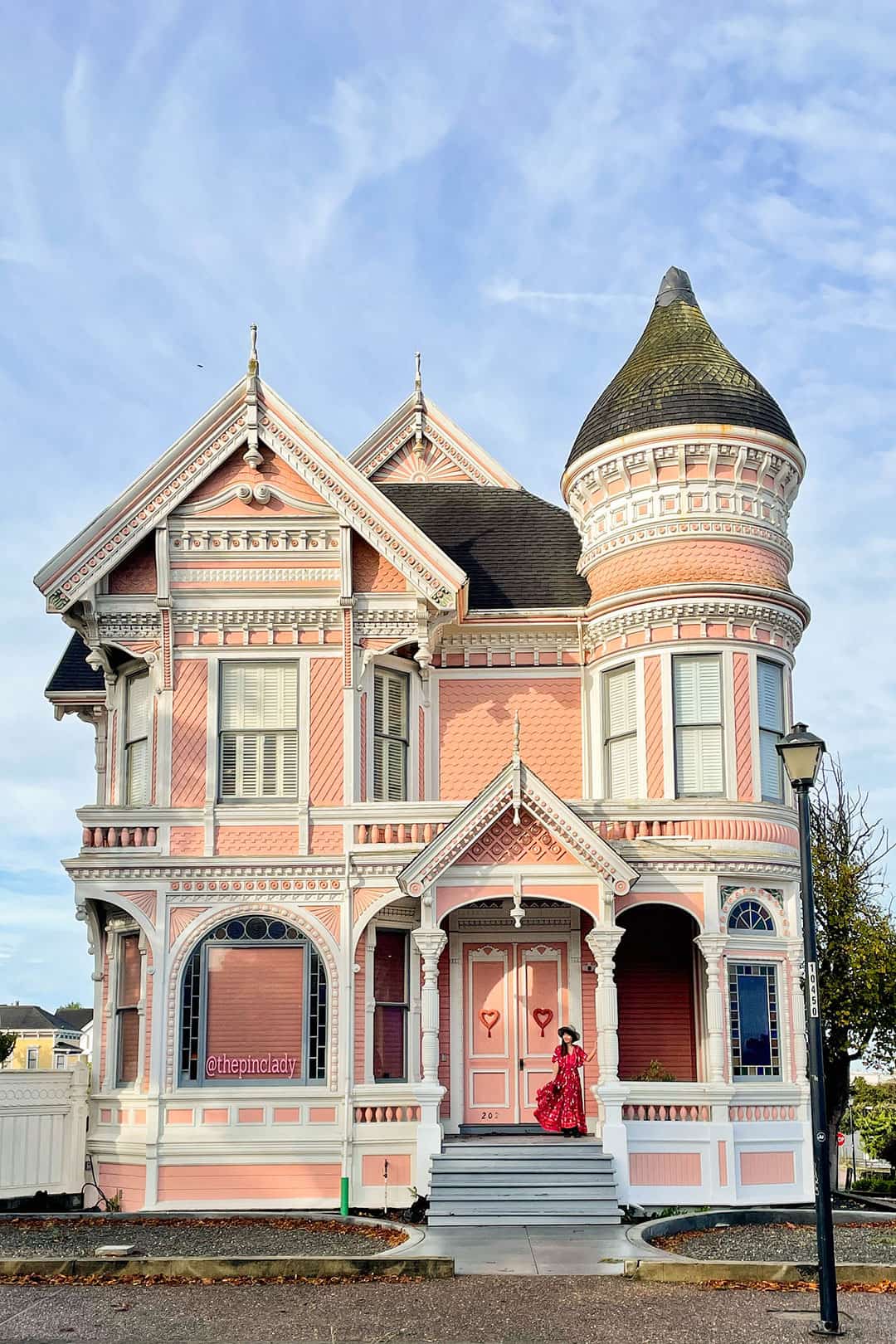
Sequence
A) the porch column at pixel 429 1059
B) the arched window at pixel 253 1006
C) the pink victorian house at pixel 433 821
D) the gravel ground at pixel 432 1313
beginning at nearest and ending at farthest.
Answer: the gravel ground at pixel 432 1313 → the porch column at pixel 429 1059 → the pink victorian house at pixel 433 821 → the arched window at pixel 253 1006

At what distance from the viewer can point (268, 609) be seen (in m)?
21.0

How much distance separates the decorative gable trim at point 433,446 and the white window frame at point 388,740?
5954mm

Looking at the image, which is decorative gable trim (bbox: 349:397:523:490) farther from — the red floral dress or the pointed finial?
the red floral dress

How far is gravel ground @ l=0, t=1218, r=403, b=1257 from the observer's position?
15133 millimetres

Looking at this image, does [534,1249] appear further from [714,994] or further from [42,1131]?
[42,1131]

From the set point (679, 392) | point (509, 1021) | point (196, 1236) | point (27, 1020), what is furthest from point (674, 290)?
point (27, 1020)

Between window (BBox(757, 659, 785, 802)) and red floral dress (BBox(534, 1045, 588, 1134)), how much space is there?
4571 millimetres

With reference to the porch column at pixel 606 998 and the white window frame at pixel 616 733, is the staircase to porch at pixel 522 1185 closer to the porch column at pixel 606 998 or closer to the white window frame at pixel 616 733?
the porch column at pixel 606 998

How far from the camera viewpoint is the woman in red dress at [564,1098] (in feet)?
62.0

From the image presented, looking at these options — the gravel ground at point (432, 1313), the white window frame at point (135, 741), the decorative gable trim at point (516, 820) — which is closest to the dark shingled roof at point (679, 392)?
the decorative gable trim at point (516, 820)

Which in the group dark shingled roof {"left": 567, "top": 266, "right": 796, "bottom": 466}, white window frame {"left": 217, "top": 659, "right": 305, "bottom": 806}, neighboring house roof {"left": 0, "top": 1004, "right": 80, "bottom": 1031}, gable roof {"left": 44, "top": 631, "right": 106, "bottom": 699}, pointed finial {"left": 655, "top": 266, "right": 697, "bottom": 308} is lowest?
neighboring house roof {"left": 0, "top": 1004, "right": 80, "bottom": 1031}

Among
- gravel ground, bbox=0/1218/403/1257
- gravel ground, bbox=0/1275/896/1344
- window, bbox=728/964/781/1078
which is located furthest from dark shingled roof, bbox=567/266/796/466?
gravel ground, bbox=0/1275/896/1344

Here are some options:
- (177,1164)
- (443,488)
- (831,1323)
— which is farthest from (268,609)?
(831,1323)

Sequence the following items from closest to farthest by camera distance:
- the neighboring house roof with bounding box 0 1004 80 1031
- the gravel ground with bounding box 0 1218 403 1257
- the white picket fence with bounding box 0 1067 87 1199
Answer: the gravel ground with bounding box 0 1218 403 1257 → the white picket fence with bounding box 0 1067 87 1199 → the neighboring house roof with bounding box 0 1004 80 1031
